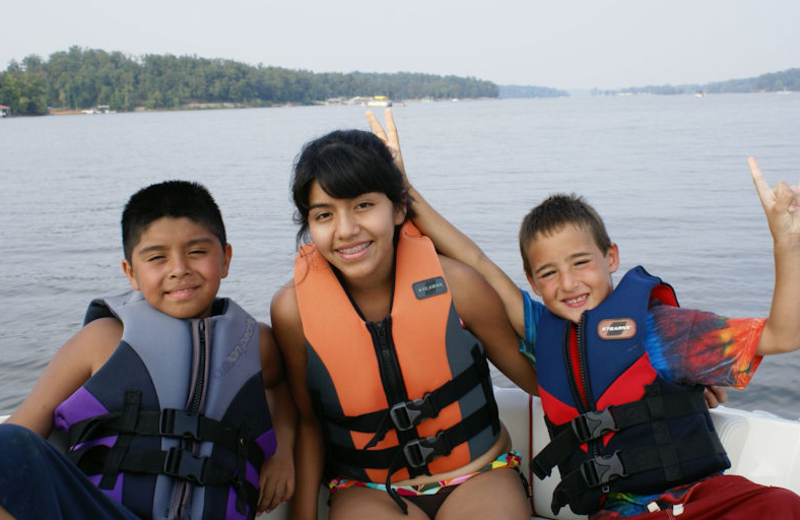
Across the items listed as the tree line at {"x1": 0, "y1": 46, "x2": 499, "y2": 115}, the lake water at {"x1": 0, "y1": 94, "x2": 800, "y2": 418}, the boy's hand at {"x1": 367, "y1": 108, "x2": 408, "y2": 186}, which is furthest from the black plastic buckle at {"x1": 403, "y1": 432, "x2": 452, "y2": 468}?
the tree line at {"x1": 0, "y1": 46, "x2": 499, "y2": 115}

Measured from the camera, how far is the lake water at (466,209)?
7.98m

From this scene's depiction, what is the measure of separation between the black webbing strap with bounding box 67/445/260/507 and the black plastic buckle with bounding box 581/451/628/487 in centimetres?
107

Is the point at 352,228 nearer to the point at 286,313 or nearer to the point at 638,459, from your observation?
the point at 286,313

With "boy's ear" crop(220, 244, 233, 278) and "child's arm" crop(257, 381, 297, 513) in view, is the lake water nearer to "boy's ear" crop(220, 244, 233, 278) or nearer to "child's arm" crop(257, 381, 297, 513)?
"boy's ear" crop(220, 244, 233, 278)

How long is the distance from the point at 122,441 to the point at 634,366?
5.03 ft

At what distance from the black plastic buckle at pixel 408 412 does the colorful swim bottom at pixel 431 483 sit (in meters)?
0.22

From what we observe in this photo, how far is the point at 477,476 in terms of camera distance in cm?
246

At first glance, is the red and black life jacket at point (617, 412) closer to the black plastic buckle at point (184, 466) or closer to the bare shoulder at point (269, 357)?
the bare shoulder at point (269, 357)

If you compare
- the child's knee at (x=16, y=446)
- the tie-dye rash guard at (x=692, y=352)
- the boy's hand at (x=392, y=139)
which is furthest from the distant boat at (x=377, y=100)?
the child's knee at (x=16, y=446)

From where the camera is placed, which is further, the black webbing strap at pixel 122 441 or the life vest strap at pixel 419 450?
the life vest strap at pixel 419 450

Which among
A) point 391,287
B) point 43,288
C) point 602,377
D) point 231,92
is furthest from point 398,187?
point 231,92

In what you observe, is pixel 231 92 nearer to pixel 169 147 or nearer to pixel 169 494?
pixel 169 147

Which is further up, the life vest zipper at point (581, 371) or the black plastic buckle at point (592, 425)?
the life vest zipper at point (581, 371)

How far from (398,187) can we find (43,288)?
8.09 meters
